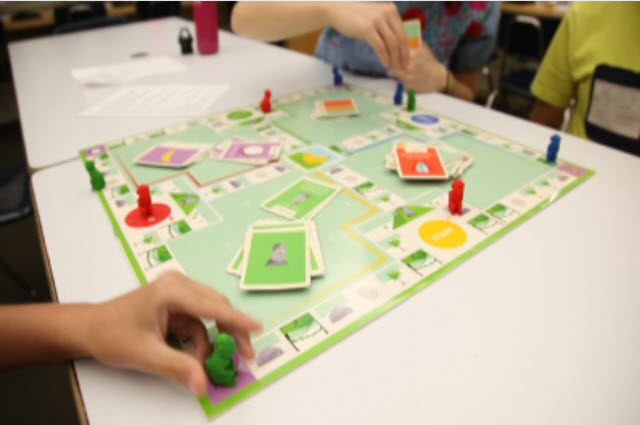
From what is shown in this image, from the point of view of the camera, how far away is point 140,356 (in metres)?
0.41

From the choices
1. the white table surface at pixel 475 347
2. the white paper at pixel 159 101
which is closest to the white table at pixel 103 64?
the white paper at pixel 159 101

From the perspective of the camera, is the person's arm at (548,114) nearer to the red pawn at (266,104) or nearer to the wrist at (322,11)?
the wrist at (322,11)

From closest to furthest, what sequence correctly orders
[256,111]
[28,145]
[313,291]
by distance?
1. [313,291]
2. [28,145]
3. [256,111]

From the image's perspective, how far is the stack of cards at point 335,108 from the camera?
999 millimetres

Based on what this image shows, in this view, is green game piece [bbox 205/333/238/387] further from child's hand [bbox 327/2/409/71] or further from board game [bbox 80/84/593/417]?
child's hand [bbox 327/2/409/71]

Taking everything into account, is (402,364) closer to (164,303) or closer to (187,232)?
(164,303)

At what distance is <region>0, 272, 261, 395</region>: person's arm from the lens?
1.35ft

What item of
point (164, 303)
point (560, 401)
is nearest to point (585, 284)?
point (560, 401)

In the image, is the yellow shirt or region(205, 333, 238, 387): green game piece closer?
region(205, 333, 238, 387): green game piece

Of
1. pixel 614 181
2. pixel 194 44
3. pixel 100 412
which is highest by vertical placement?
pixel 194 44

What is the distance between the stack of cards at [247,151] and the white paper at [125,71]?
25.4 inches

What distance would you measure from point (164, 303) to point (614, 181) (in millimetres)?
783

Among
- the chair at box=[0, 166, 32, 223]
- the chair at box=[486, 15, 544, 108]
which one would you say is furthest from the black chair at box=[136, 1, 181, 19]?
the chair at box=[486, 15, 544, 108]

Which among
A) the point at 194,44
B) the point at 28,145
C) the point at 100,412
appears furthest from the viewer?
the point at 194,44
